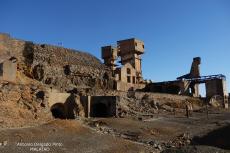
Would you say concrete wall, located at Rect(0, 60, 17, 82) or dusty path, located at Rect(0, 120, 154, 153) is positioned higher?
concrete wall, located at Rect(0, 60, 17, 82)

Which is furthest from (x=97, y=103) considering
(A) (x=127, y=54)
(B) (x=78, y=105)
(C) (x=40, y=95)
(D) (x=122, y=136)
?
(A) (x=127, y=54)

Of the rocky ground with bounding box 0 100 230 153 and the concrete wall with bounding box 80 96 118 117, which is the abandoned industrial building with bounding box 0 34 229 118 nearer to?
the concrete wall with bounding box 80 96 118 117

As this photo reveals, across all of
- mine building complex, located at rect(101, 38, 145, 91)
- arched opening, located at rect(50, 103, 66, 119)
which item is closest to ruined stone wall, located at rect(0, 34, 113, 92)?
arched opening, located at rect(50, 103, 66, 119)

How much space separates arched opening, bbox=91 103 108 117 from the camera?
39312mm

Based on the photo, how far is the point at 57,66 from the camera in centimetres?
4528

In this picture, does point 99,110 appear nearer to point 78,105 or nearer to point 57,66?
point 78,105

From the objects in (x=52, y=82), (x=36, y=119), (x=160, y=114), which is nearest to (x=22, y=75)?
(x=52, y=82)

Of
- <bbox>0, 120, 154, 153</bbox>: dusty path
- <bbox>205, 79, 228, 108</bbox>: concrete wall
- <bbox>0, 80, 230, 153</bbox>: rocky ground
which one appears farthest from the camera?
<bbox>205, 79, 228, 108</bbox>: concrete wall

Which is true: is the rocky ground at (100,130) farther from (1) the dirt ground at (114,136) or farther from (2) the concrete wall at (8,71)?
(2) the concrete wall at (8,71)

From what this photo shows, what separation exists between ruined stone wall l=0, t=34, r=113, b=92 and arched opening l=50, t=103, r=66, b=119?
378cm

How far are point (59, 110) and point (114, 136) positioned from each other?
10139mm

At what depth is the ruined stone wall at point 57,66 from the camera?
4156 centimetres

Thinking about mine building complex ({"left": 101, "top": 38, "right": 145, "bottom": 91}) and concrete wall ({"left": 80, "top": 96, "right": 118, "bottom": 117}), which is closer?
concrete wall ({"left": 80, "top": 96, "right": 118, "bottom": 117})

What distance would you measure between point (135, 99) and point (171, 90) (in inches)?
696
